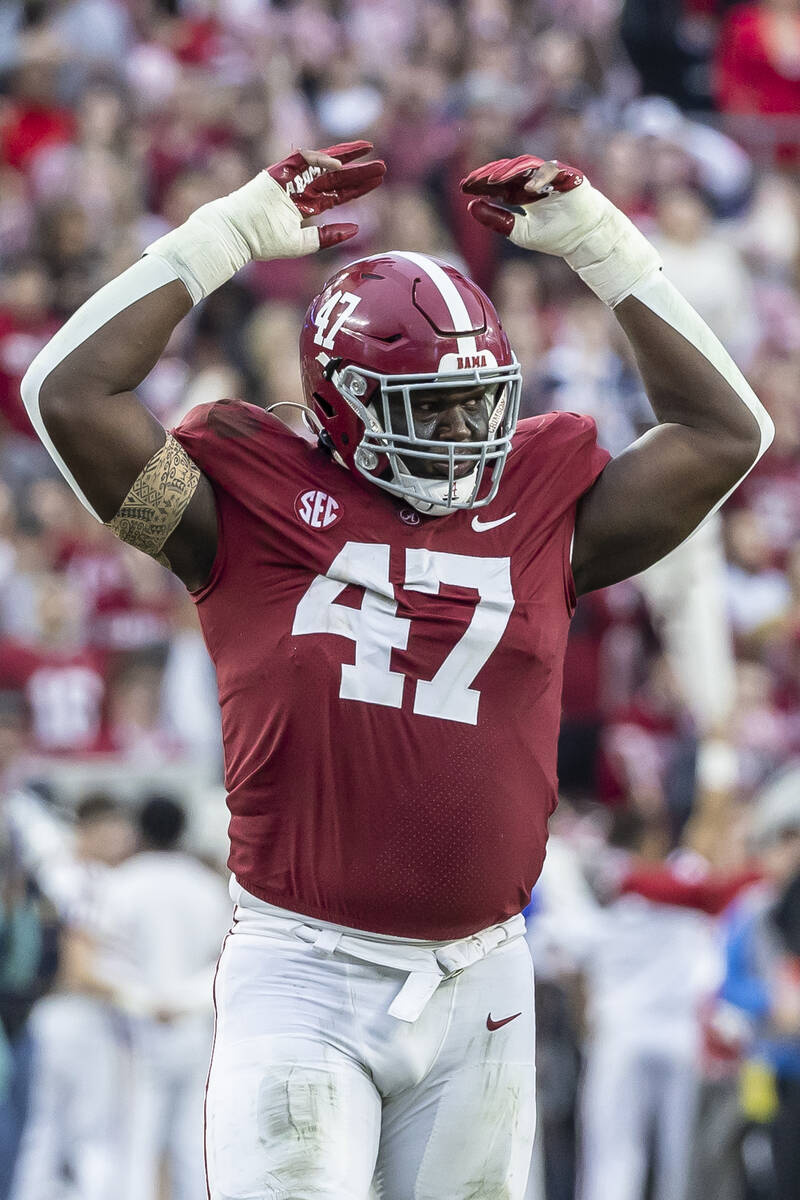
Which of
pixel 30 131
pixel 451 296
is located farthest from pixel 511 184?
pixel 30 131

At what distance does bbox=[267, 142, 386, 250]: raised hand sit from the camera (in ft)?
11.4

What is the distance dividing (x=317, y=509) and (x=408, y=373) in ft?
0.90

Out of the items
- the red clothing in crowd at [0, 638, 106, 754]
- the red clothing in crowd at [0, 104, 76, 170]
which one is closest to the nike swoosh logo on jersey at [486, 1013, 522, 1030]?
the red clothing in crowd at [0, 638, 106, 754]

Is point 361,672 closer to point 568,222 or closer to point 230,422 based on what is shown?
point 230,422

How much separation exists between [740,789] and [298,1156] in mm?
5693

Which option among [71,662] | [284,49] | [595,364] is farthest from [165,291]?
[284,49]

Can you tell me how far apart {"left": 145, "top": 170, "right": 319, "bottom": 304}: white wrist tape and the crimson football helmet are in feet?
0.46

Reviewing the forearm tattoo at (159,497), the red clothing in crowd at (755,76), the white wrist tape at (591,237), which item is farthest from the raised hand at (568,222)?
the red clothing in crowd at (755,76)

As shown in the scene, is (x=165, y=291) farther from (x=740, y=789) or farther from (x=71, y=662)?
(x=740, y=789)

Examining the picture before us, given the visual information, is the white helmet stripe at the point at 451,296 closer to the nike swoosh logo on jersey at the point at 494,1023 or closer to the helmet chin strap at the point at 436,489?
the helmet chin strap at the point at 436,489

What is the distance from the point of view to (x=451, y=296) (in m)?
3.38

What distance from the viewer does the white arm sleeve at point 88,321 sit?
3.30m

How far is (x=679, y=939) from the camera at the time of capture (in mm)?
8039

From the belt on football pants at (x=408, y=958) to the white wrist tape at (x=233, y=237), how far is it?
3.66 ft
